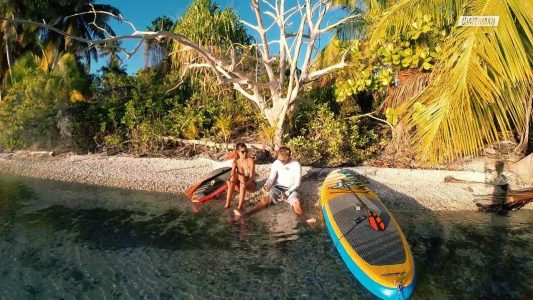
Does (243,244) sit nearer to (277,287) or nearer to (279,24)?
(277,287)

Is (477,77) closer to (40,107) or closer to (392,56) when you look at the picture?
(392,56)

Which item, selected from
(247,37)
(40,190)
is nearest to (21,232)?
(40,190)

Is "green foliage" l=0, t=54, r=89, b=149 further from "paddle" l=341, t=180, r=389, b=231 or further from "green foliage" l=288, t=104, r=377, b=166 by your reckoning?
"paddle" l=341, t=180, r=389, b=231

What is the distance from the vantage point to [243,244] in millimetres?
7402

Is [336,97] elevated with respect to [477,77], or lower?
elevated

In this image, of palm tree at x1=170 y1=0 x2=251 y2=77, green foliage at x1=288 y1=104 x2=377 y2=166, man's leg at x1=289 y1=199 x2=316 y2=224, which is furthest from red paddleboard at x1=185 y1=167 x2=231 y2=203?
palm tree at x1=170 y1=0 x2=251 y2=77

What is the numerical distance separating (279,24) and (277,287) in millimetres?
8033

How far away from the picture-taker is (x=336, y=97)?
13.7m

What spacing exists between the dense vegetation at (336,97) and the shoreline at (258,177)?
88 centimetres

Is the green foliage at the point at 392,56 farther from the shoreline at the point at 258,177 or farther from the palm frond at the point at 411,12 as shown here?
the shoreline at the point at 258,177

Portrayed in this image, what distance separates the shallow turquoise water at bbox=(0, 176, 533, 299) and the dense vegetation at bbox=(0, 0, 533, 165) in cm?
171

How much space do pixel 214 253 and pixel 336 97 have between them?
26.4 feet

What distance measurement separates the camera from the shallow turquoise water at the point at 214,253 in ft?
18.9

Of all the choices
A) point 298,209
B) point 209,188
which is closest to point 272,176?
point 298,209
